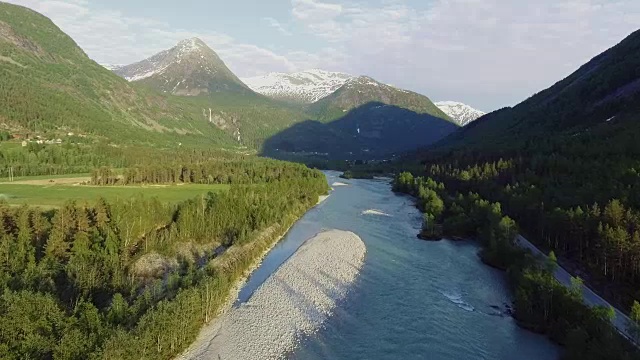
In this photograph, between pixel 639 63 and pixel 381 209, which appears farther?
pixel 639 63

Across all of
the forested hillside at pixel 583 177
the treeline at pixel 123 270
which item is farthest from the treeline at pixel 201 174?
the treeline at pixel 123 270

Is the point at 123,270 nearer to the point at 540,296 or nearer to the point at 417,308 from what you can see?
the point at 417,308

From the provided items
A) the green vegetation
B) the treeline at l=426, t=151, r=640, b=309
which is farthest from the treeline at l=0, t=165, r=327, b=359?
the treeline at l=426, t=151, r=640, b=309

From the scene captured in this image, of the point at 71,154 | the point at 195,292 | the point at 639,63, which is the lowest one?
the point at 195,292

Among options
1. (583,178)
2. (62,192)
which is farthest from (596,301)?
(62,192)

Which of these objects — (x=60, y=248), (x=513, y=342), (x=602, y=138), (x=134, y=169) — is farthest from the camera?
(x=134, y=169)

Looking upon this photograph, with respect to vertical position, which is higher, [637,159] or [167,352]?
[637,159]

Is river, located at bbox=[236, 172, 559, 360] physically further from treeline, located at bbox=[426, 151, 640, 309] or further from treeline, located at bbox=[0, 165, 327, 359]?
treeline, located at bbox=[426, 151, 640, 309]

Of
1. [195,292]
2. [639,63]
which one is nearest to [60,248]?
[195,292]

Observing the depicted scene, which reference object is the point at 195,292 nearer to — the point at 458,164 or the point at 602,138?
the point at 602,138
